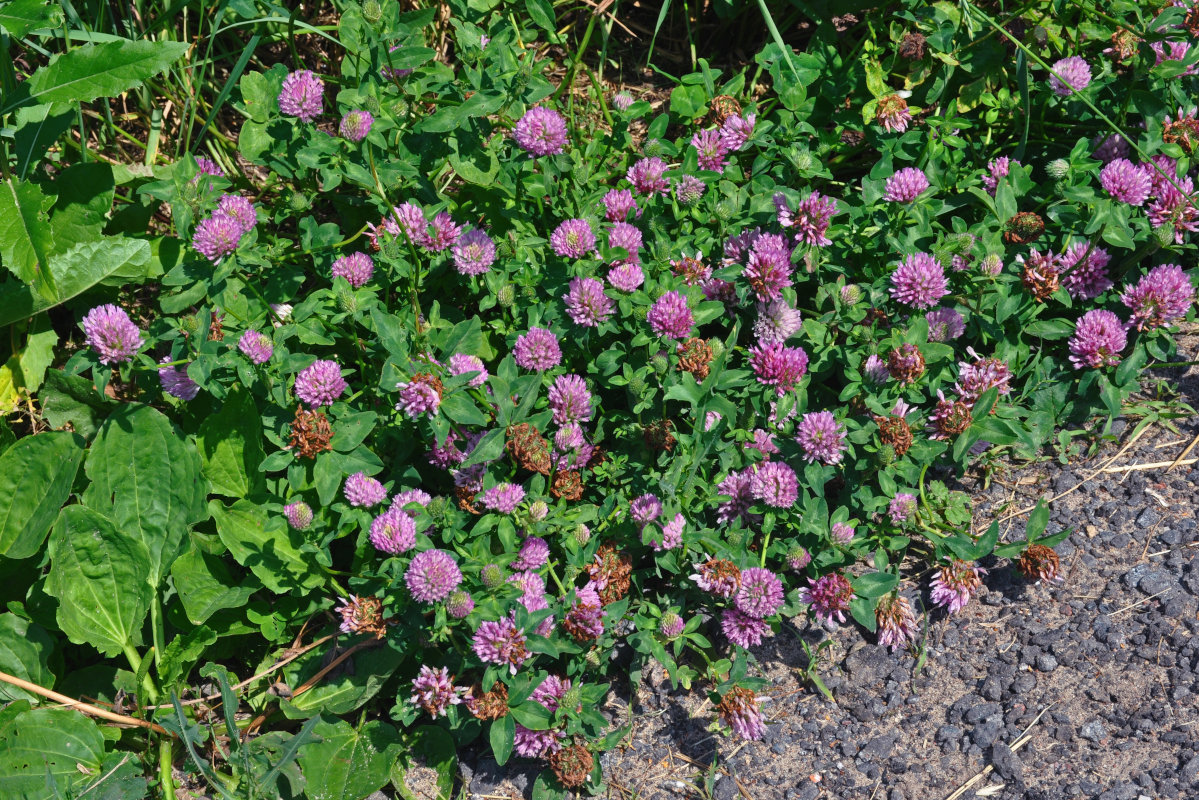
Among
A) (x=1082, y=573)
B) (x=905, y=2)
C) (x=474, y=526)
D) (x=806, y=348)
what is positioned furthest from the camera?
(x=905, y=2)

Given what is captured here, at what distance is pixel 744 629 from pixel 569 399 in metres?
0.74

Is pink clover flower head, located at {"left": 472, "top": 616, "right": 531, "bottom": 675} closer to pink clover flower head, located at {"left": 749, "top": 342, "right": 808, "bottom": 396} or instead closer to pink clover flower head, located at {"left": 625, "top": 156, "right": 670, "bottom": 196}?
pink clover flower head, located at {"left": 749, "top": 342, "right": 808, "bottom": 396}

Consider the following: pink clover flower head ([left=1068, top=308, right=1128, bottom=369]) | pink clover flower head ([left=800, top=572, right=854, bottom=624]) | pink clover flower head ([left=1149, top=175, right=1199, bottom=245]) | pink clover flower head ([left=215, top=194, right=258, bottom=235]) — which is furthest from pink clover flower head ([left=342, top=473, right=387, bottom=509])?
pink clover flower head ([left=1149, top=175, right=1199, bottom=245])

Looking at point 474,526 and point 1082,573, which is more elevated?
point 474,526

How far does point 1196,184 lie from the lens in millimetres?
2912

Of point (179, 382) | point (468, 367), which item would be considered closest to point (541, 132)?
point (468, 367)

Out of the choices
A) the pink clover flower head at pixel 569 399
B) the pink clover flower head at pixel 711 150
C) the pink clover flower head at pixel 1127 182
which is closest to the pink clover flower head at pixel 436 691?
the pink clover flower head at pixel 569 399

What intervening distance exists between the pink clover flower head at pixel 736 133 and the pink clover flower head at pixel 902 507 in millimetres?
1106

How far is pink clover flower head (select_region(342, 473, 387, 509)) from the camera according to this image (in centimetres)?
240

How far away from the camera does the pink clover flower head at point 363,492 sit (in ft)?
7.86

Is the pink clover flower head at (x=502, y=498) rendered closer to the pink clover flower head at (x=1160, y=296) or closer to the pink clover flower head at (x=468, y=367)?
the pink clover flower head at (x=468, y=367)

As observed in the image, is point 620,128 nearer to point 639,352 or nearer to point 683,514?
point 639,352

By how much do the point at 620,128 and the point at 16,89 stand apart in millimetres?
1790

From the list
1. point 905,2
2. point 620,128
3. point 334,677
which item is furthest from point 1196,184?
→ point 334,677
